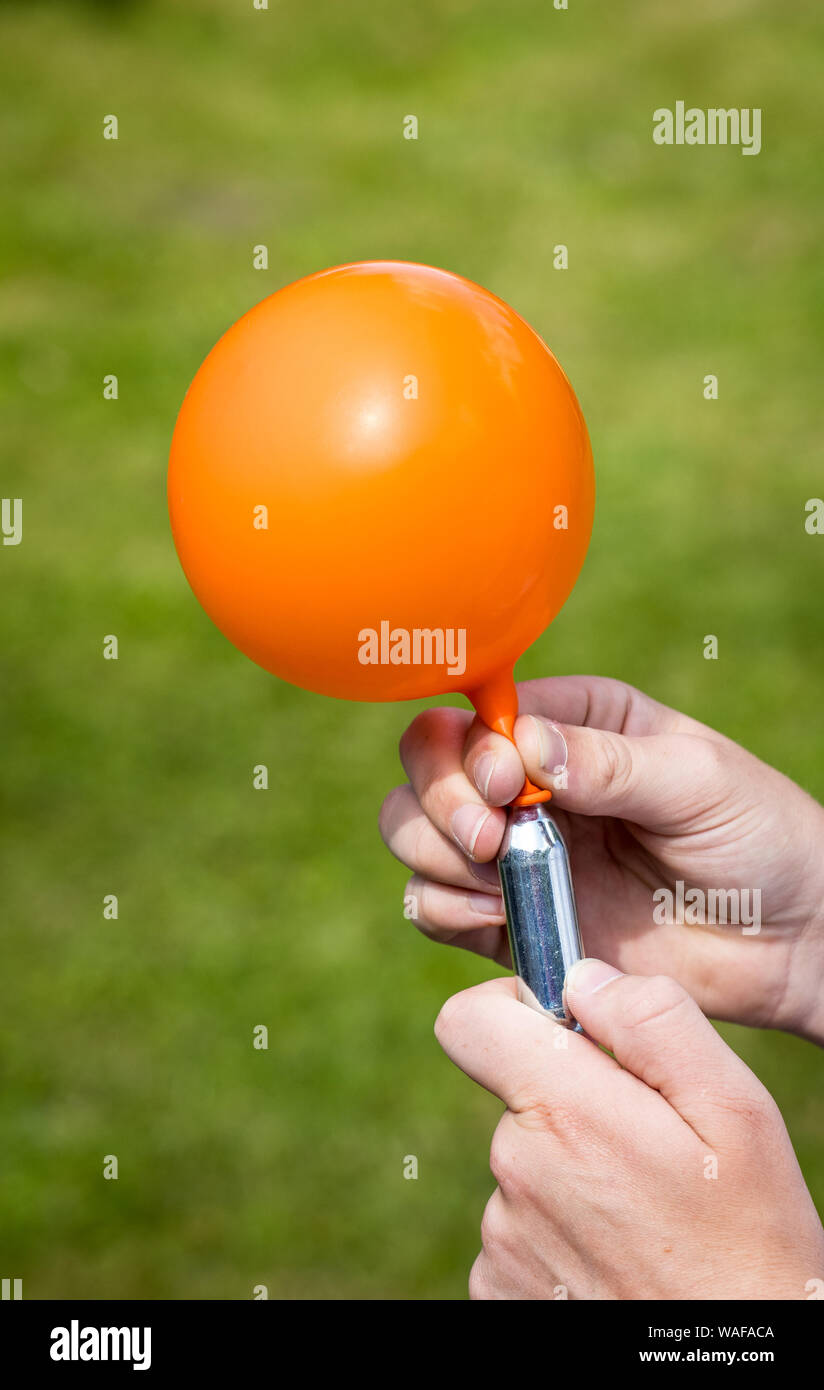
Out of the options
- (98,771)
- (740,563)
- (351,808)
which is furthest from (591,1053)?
(740,563)

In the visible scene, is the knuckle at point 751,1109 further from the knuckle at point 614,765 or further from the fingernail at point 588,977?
the knuckle at point 614,765

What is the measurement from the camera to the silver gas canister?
4.03ft

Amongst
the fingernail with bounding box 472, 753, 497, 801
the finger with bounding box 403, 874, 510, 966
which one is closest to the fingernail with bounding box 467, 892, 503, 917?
the finger with bounding box 403, 874, 510, 966

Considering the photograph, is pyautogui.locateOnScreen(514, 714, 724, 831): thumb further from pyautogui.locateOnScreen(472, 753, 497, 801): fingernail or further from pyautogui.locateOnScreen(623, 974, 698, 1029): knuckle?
pyautogui.locateOnScreen(623, 974, 698, 1029): knuckle

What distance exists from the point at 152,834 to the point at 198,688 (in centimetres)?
53

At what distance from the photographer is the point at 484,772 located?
1268 mm

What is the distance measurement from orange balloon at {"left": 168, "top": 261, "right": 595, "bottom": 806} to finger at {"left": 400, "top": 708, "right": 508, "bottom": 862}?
21 cm

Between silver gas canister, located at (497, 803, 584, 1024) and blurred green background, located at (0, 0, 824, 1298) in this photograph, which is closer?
silver gas canister, located at (497, 803, 584, 1024)

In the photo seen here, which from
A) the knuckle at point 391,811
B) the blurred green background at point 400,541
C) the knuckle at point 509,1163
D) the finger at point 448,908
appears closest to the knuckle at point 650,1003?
the knuckle at point 509,1163

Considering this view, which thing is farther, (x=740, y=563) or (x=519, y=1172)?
(x=740, y=563)

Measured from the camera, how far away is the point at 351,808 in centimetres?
329

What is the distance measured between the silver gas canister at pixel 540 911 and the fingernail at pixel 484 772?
5 centimetres

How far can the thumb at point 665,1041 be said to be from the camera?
1182 millimetres
